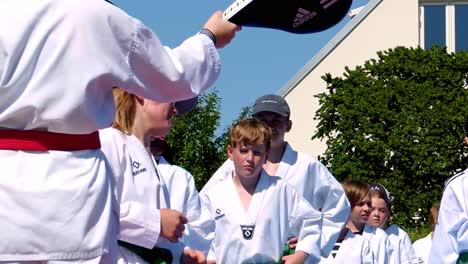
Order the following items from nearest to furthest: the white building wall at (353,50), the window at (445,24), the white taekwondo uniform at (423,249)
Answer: the white taekwondo uniform at (423,249)
the window at (445,24)
the white building wall at (353,50)

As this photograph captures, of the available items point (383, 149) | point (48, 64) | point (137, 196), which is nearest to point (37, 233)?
point (48, 64)

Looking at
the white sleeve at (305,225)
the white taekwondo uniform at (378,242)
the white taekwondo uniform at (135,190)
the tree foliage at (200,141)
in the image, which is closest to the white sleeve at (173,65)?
the white taekwondo uniform at (135,190)

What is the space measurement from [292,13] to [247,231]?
4.15 m

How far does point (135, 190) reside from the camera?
5.30 metres

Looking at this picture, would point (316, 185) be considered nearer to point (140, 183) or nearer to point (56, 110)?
point (140, 183)

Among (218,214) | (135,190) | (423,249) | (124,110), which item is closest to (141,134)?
(124,110)

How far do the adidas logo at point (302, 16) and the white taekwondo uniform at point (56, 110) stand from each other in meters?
0.59

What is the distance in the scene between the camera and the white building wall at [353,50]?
54.2 m

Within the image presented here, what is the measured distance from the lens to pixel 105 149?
5.30 m

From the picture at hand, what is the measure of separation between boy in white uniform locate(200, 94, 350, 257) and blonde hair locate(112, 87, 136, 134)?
10.4 feet

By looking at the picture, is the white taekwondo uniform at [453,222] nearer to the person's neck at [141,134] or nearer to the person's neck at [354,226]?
the person's neck at [354,226]

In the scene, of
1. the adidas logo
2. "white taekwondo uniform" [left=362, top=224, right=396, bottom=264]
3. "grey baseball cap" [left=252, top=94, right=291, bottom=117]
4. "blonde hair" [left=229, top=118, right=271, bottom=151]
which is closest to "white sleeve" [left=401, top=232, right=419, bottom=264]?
"white taekwondo uniform" [left=362, top=224, right=396, bottom=264]

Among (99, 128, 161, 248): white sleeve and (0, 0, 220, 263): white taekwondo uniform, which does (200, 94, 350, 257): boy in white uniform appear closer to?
(99, 128, 161, 248): white sleeve

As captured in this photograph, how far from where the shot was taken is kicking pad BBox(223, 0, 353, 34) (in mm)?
4203
